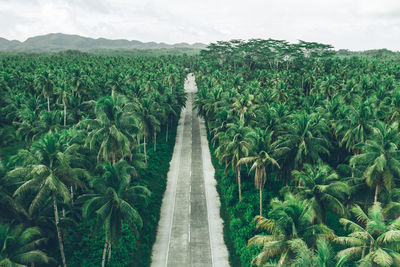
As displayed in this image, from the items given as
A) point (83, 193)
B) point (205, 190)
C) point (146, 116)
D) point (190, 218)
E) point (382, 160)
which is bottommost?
point (190, 218)

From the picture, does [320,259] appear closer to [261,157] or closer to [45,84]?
[261,157]

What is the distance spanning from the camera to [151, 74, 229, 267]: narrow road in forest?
3114 centimetres

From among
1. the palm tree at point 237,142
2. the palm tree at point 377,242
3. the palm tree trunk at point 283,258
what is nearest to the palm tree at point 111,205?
the palm tree trunk at point 283,258

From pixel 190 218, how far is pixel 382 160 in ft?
71.5

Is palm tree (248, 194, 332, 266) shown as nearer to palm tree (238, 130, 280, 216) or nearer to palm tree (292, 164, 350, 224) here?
palm tree (292, 164, 350, 224)

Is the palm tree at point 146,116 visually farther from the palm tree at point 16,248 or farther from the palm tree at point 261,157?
the palm tree at point 16,248

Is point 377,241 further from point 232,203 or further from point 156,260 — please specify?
point 232,203

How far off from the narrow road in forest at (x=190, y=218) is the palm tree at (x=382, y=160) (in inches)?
639

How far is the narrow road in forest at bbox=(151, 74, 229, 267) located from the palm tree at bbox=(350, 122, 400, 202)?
53.3 feet

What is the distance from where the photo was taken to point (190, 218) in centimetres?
3756

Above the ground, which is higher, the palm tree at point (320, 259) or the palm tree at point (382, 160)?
the palm tree at point (382, 160)

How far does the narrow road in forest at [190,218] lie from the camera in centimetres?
3114

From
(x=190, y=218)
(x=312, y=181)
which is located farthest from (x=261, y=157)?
(x=190, y=218)

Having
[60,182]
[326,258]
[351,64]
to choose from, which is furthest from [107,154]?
[351,64]
